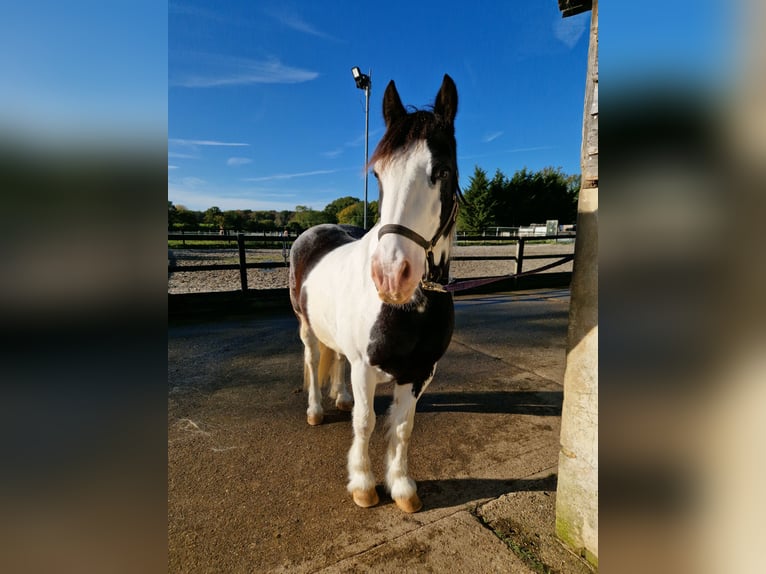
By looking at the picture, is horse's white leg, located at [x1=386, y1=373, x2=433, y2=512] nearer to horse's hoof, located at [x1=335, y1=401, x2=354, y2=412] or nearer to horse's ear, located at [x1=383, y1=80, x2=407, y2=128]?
horse's hoof, located at [x1=335, y1=401, x2=354, y2=412]

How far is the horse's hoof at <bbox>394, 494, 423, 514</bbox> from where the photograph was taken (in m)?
1.87

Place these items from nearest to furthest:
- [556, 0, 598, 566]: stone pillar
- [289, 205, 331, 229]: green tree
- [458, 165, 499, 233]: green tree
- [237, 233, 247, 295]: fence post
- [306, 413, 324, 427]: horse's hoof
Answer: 1. [556, 0, 598, 566]: stone pillar
2. [306, 413, 324, 427]: horse's hoof
3. [237, 233, 247, 295]: fence post
4. [289, 205, 331, 229]: green tree
5. [458, 165, 499, 233]: green tree

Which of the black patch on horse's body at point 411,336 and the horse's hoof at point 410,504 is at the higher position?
the black patch on horse's body at point 411,336

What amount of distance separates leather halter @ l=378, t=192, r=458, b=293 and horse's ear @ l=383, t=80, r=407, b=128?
516 mm

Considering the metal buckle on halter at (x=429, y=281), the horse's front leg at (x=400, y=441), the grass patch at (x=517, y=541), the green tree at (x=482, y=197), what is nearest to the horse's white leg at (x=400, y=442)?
the horse's front leg at (x=400, y=441)

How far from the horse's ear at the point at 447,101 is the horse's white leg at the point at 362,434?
136 centimetres

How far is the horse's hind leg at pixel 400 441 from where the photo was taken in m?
1.94

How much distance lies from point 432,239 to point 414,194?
22cm

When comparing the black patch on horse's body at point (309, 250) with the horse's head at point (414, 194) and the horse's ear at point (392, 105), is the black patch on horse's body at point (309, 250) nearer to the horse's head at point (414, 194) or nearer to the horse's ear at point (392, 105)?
the horse's ear at point (392, 105)

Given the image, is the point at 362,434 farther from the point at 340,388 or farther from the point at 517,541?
the point at 340,388

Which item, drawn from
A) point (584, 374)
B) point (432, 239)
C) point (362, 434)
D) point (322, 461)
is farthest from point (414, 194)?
point (322, 461)

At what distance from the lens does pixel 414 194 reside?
56.3 inches

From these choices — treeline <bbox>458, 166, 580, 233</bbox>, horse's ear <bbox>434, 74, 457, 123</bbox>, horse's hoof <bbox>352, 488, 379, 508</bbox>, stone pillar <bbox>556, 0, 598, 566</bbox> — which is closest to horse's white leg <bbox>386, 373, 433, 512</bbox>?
horse's hoof <bbox>352, 488, 379, 508</bbox>
